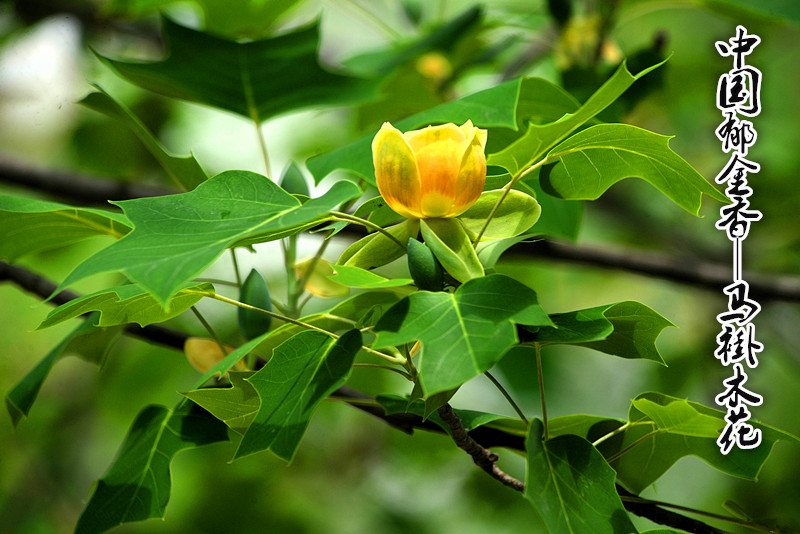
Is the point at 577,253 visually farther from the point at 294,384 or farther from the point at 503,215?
the point at 294,384

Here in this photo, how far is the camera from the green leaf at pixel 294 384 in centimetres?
46

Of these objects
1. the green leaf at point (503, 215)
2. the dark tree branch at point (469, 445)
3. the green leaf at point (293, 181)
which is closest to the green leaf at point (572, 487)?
the dark tree branch at point (469, 445)

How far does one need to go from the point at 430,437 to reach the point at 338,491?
16.1 inches

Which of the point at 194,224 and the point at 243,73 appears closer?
the point at 194,224

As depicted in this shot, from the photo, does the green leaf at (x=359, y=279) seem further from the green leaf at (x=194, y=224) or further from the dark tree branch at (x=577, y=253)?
the dark tree branch at (x=577, y=253)

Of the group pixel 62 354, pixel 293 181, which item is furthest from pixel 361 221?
pixel 62 354

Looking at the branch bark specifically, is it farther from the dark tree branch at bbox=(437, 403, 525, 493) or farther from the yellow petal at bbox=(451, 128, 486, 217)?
the yellow petal at bbox=(451, 128, 486, 217)

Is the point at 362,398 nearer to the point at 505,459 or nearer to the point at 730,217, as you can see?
the point at 730,217

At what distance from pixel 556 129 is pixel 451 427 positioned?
230 millimetres

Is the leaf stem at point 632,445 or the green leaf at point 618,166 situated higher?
the green leaf at point 618,166

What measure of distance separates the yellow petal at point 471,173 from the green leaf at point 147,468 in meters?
0.34

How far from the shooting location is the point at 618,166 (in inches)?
21.5

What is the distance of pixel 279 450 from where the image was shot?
0.46m

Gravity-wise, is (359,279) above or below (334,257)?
below
